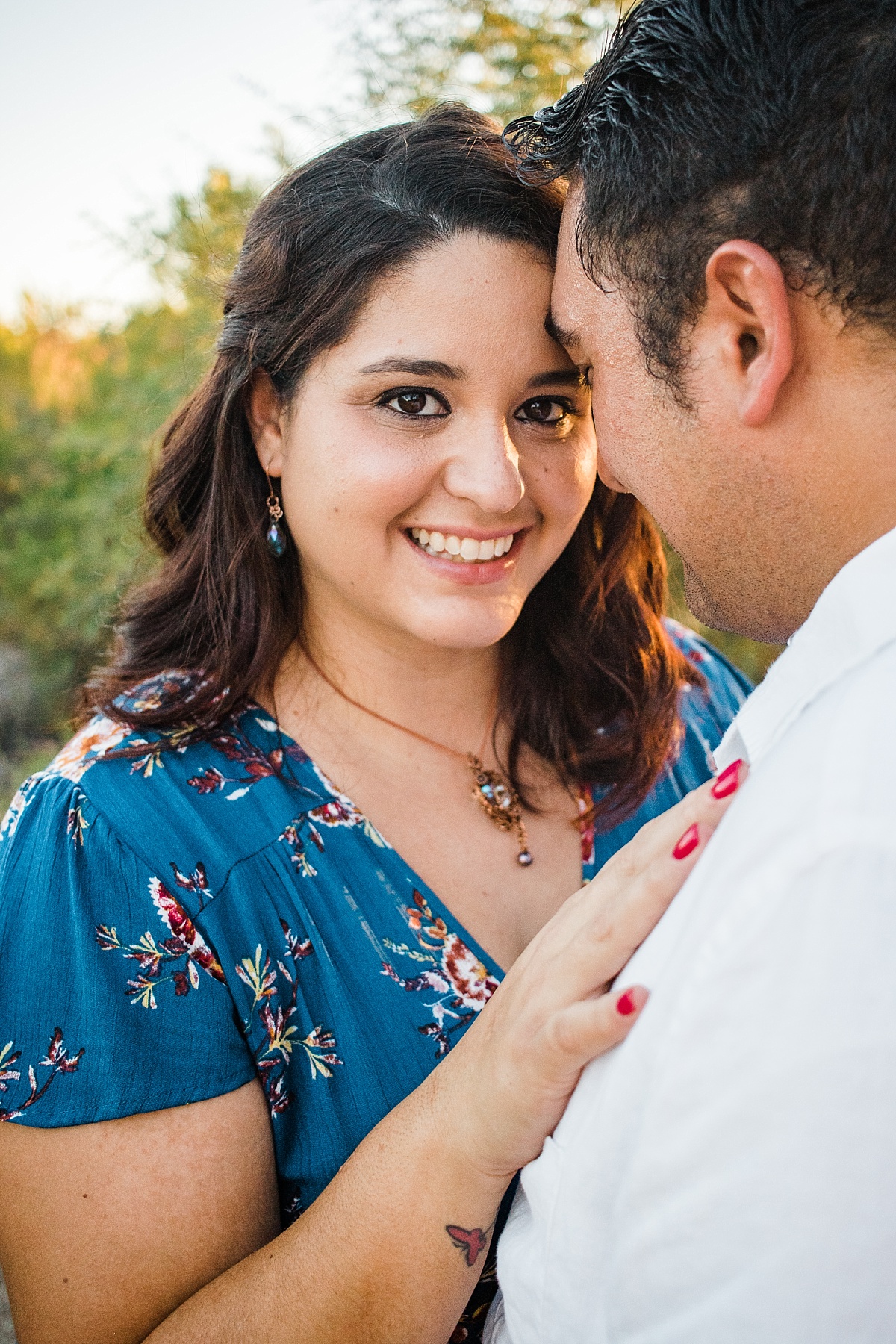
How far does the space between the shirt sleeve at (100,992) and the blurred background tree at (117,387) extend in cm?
148

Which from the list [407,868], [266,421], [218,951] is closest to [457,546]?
[266,421]

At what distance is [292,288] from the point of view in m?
2.06

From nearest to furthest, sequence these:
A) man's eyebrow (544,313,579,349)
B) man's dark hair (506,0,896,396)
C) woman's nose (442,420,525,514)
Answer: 1. man's dark hair (506,0,896,396)
2. man's eyebrow (544,313,579,349)
3. woman's nose (442,420,525,514)

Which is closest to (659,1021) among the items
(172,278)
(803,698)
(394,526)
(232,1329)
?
(803,698)

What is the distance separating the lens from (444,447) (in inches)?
78.3

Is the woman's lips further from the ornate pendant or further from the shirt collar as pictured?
the shirt collar

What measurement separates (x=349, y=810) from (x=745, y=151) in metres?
1.32

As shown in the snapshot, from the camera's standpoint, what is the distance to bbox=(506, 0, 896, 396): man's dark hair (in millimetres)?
1316

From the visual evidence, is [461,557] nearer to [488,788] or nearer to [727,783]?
[488,788]

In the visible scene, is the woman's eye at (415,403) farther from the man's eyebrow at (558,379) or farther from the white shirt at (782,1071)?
the white shirt at (782,1071)

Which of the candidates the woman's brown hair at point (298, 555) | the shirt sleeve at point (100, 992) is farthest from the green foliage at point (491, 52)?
the shirt sleeve at point (100, 992)

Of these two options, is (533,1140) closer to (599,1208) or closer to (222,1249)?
(599,1208)

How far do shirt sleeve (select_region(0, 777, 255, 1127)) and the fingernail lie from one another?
0.94 metres

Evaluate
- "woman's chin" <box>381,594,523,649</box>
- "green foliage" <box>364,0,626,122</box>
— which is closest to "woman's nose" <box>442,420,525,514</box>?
"woman's chin" <box>381,594,523,649</box>
